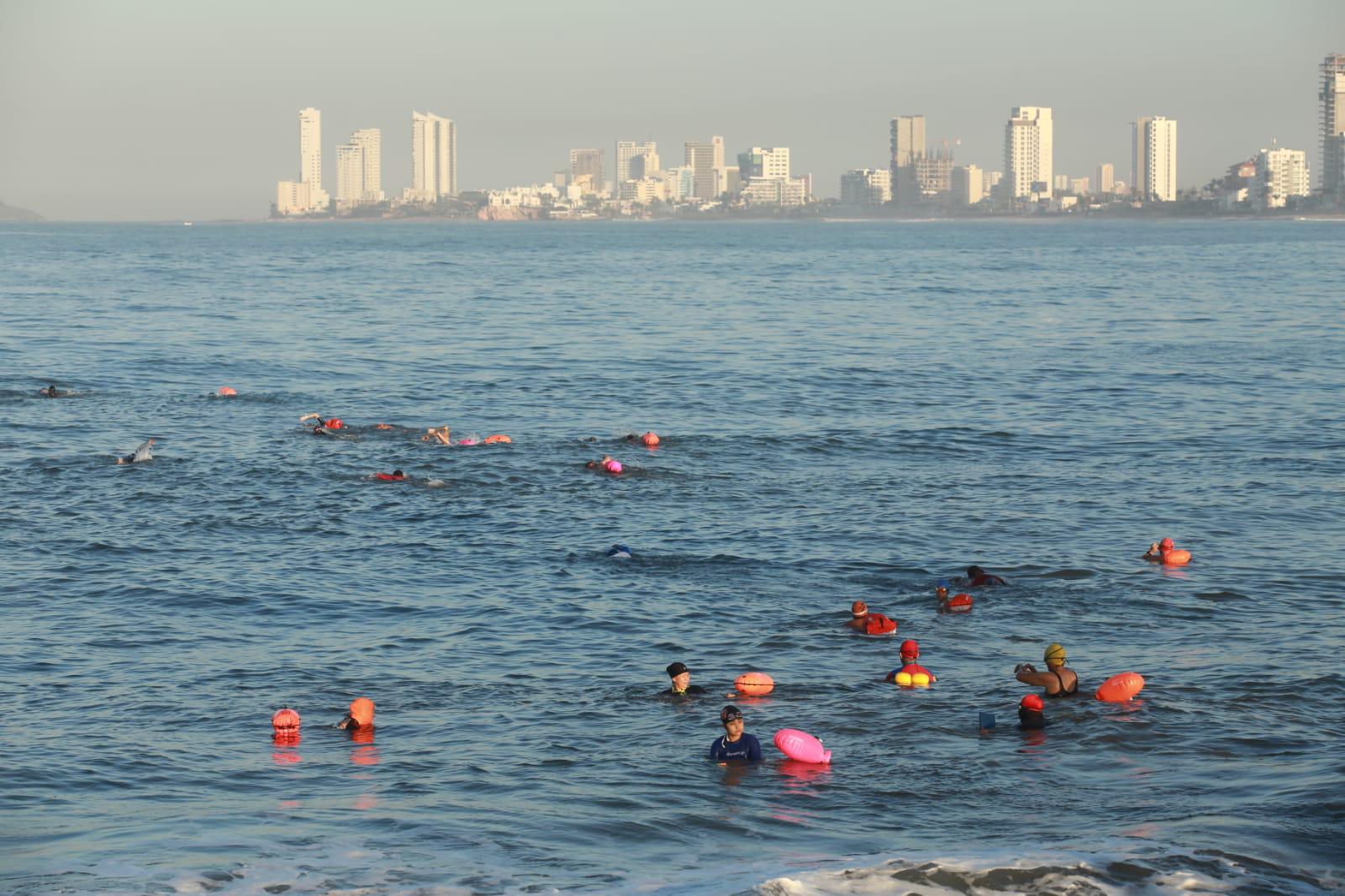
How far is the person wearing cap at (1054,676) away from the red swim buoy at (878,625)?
3411mm

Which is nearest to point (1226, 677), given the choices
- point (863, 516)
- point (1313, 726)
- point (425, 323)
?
point (1313, 726)

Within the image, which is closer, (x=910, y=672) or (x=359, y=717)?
(x=359, y=717)

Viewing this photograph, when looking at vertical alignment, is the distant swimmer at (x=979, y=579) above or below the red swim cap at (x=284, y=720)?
above

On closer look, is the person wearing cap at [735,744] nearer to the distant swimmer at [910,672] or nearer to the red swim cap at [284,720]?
the distant swimmer at [910,672]

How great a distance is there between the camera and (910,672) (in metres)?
23.6

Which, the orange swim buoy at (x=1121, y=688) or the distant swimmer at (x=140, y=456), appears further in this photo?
the distant swimmer at (x=140, y=456)

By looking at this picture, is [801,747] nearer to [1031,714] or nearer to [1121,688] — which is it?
[1031,714]

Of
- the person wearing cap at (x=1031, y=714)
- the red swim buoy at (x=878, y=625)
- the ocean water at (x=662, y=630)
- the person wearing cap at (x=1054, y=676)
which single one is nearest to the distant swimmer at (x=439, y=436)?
the ocean water at (x=662, y=630)

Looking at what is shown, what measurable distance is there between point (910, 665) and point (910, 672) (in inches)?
10.0

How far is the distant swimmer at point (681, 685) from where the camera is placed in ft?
74.6

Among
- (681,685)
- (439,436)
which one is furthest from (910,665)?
(439,436)

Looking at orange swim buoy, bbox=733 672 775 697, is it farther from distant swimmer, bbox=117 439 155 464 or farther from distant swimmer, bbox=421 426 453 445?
distant swimmer, bbox=117 439 155 464

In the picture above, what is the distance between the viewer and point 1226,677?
942 inches

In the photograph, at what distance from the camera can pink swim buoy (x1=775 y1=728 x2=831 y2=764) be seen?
66.7 ft
